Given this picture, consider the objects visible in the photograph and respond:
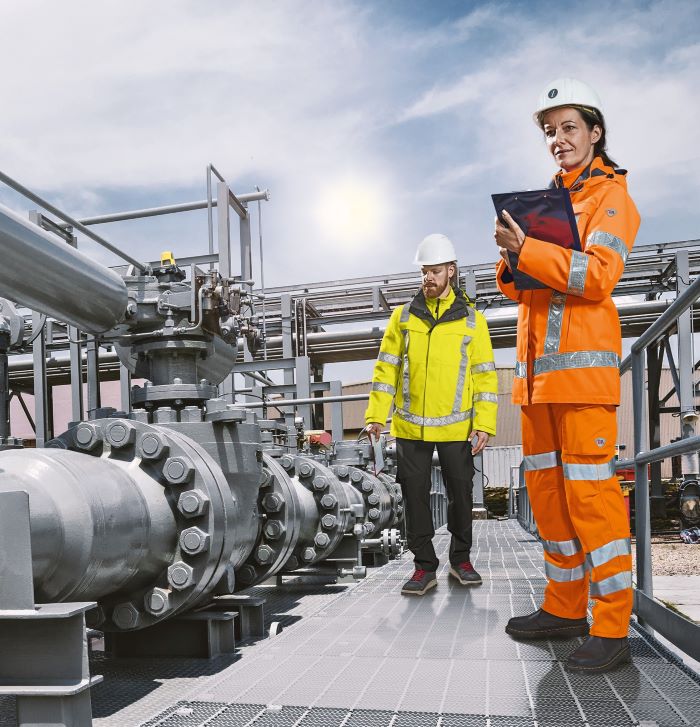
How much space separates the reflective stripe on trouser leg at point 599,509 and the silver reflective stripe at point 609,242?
48cm

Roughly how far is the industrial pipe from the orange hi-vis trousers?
1475 mm

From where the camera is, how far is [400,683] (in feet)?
7.16

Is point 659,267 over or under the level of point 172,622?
over

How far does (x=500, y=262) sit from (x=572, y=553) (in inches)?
41.3

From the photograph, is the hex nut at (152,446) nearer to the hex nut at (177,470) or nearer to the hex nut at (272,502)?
the hex nut at (177,470)

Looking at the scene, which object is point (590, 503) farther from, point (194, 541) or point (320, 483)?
point (320, 483)

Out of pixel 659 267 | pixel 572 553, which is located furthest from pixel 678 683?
pixel 659 267

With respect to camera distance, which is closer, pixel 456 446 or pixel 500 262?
pixel 500 262

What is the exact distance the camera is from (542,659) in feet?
7.90

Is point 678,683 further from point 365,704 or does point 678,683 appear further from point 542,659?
point 365,704

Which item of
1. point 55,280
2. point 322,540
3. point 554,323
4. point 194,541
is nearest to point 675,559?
point 322,540

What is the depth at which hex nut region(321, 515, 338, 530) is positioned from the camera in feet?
13.0

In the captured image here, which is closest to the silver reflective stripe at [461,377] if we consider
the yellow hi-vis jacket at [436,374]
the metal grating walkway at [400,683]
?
the yellow hi-vis jacket at [436,374]

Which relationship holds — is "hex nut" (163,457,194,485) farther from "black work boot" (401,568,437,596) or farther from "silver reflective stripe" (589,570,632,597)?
"black work boot" (401,568,437,596)
